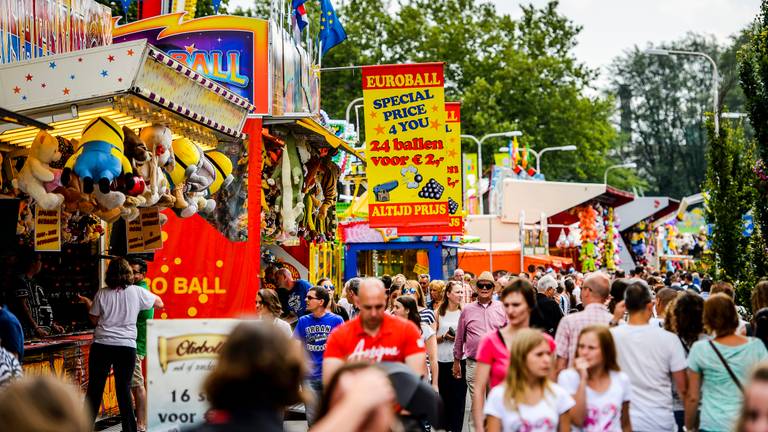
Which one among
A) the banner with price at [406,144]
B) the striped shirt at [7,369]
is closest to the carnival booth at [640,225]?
the banner with price at [406,144]

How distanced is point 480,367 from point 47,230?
574 centimetres

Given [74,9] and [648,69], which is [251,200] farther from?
[648,69]

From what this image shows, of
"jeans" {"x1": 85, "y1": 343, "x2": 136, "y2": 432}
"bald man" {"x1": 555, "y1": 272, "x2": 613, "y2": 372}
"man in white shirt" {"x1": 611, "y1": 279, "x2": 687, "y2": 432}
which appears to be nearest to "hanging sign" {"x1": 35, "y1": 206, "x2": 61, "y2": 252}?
"jeans" {"x1": 85, "y1": 343, "x2": 136, "y2": 432}

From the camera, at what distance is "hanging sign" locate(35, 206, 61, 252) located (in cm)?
1136

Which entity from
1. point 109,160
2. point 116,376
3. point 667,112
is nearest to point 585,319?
point 109,160

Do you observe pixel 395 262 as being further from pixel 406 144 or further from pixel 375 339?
pixel 375 339

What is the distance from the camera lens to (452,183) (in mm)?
18047

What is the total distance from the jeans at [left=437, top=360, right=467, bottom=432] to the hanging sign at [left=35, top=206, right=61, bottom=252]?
4.22 meters


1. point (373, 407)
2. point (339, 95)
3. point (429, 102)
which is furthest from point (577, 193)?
point (373, 407)

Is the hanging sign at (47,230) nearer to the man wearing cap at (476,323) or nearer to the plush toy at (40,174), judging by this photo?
the plush toy at (40,174)

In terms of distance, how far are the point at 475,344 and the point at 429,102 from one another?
21.9 feet

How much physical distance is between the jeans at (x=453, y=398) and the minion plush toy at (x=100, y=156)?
422 cm

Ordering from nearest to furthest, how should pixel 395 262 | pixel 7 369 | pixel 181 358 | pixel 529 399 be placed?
1. pixel 529 399
2. pixel 7 369
3. pixel 181 358
4. pixel 395 262

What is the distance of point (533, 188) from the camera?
40.2 metres
